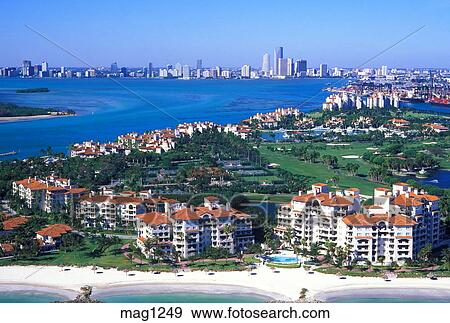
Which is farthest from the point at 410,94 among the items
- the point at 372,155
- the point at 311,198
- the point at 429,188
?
the point at 311,198

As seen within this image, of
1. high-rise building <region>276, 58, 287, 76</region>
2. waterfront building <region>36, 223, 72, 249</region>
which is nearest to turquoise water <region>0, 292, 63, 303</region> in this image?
waterfront building <region>36, 223, 72, 249</region>

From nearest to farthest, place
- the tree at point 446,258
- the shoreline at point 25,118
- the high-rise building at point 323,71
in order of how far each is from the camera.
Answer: the tree at point 446,258
the shoreline at point 25,118
the high-rise building at point 323,71

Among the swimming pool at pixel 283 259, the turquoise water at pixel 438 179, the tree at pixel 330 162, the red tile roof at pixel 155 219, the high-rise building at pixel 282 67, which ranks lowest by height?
the swimming pool at pixel 283 259

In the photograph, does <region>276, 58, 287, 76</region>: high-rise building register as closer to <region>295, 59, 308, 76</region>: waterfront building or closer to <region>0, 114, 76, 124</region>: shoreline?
<region>295, 59, 308, 76</region>: waterfront building

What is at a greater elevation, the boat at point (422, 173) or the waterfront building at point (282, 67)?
the waterfront building at point (282, 67)

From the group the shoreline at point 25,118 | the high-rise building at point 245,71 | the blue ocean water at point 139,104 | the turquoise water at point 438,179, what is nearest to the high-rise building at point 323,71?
the blue ocean water at point 139,104

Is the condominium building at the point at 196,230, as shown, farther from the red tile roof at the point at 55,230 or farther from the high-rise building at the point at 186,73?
the high-rise building at the point at 186,73
